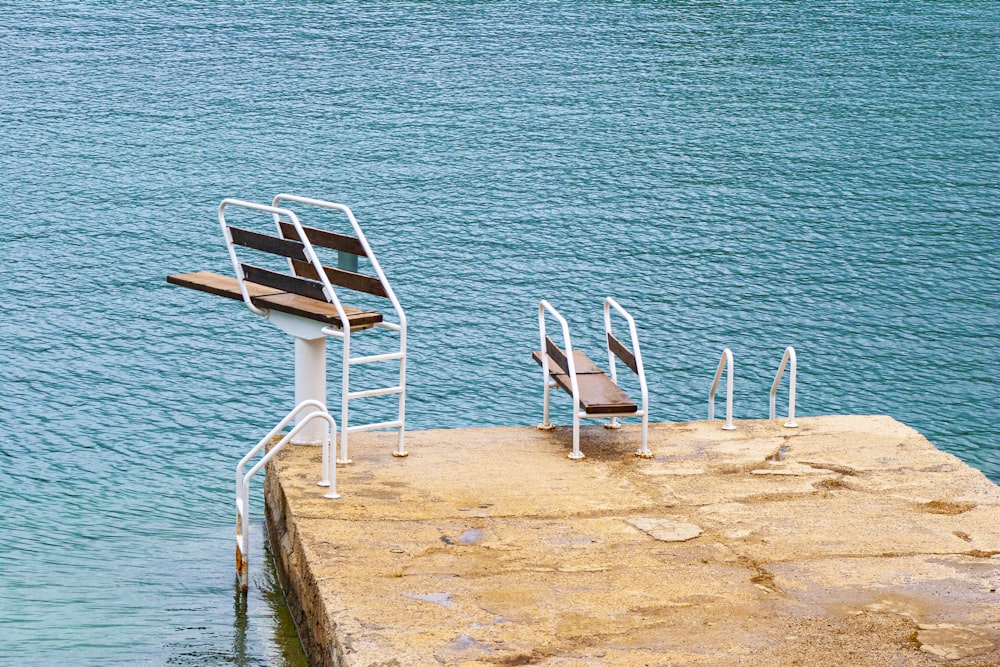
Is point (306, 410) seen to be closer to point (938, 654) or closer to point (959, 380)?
point (938, 654)

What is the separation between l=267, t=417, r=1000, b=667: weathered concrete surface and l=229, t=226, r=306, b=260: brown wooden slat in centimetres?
145

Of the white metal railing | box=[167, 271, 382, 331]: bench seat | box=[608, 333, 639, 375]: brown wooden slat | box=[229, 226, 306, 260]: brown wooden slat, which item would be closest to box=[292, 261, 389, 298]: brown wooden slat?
box=[167, 271, 382, 331]: bench seat

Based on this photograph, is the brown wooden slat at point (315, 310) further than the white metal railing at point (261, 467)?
Yes

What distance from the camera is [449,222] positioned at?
2191 centimetres

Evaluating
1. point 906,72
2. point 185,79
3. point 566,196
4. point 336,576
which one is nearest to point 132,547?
point 336,576

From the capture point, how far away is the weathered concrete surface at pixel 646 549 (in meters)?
6.98

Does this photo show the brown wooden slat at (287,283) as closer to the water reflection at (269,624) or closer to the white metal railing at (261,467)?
the white metal railing at (261,467)

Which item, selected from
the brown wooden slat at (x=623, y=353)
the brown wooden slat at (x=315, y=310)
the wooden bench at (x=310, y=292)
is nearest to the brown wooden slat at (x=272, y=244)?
the wooden bench at (x=310, y=292)

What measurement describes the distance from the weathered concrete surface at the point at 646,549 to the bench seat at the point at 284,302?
1063 mm

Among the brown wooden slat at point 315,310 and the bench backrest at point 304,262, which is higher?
the bench backrest at point 304,262

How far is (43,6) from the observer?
113 feet

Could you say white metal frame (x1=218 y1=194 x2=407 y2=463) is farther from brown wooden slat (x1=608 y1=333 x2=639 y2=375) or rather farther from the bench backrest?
brown wooden slat (x1=608 y1=333 x2=639 y2=375)

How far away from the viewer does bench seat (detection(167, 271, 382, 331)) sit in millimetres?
9445

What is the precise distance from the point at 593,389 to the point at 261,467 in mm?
2767
